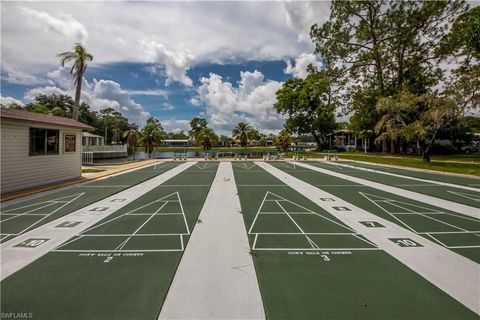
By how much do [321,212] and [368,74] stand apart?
3273 centimetres

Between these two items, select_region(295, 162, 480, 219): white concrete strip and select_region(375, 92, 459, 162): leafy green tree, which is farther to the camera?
select_region(375, 92, 459, 162): leafy green tree

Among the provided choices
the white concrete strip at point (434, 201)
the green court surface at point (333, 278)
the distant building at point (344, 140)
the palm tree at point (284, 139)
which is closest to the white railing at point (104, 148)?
the palm tree at point (284, 139)

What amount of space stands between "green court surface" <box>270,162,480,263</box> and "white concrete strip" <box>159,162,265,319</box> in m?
4.31

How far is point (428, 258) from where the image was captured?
482cm

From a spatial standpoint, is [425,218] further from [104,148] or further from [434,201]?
[104,148]

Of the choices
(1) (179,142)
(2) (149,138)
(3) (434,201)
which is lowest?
(3) (434,201)

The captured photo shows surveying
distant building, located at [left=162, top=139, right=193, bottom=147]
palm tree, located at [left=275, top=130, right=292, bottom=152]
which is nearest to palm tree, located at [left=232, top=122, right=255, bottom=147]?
palm tree, located at [left=275, top=130, right=292, bottom=152]

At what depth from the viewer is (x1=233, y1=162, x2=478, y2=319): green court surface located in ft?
10.7

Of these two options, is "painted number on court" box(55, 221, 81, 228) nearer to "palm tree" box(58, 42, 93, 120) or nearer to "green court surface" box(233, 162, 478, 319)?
"green court surface" box(233, 162, 478, 319)

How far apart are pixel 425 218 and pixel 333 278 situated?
17.2 feet

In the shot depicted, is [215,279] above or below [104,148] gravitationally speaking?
below

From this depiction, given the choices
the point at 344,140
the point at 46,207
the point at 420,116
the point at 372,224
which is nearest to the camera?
the point at 372,224

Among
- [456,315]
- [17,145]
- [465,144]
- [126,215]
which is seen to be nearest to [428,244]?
[456,315]

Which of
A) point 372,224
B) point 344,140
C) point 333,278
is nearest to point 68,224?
point 333,278
